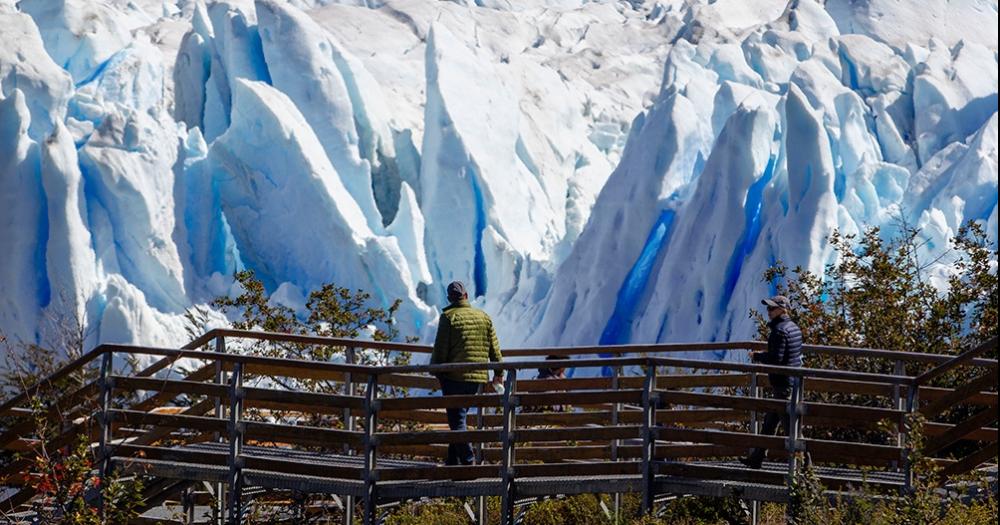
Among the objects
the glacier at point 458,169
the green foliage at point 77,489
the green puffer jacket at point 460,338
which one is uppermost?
the glacier at point 458,169

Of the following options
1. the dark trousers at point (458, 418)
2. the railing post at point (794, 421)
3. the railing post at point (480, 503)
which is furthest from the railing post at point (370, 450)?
the railing post at point (794, 421)

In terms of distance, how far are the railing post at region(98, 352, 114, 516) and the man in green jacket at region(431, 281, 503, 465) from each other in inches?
79.3

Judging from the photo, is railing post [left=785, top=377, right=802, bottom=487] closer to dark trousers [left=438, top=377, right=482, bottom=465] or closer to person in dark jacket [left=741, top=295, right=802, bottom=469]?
person in dark jacket [left=741, top=295, right=802, bottom=469]

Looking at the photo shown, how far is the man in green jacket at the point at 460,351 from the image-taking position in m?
9.39

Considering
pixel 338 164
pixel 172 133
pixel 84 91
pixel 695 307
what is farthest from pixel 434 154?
pixel 695 307

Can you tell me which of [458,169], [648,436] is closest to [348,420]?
[648,436]

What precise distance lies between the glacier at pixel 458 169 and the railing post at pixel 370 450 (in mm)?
12450

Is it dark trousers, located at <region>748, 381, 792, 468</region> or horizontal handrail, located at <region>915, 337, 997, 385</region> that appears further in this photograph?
dark trousers, located at <region>748, 381, 792, 468</region>

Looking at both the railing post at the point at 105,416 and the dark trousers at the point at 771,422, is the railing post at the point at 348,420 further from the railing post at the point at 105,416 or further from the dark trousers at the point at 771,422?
the dark trousers at the point at 771,422

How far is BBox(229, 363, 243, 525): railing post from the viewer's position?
9.36m

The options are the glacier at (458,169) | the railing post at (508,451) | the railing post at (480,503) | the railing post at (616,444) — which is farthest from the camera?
the glacier at (458,169)

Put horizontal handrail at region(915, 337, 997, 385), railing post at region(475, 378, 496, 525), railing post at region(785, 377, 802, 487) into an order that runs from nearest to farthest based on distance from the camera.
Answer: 1. horizontal handrail at region(915, 337, 997, 385)
2. railing post at region(785, 377, 802, 487)
3. railing post at region(475, 378, 496, 525)

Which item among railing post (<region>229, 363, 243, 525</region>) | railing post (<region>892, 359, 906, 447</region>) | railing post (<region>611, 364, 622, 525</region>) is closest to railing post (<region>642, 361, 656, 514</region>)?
railing post (<region>611, 364, 622, 525</region>)

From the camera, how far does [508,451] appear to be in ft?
29.8
